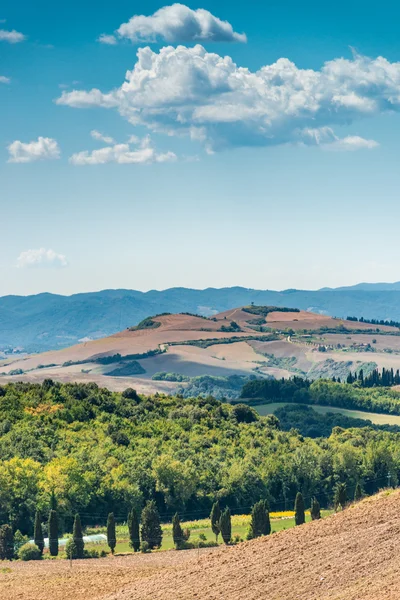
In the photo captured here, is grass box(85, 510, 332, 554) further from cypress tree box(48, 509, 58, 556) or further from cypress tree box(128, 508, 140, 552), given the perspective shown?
cypress tree box(48, 509, 58, 556)

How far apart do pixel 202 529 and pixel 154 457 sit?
1077 inches

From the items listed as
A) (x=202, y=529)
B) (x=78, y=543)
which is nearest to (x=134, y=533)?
(x=78, y=543)

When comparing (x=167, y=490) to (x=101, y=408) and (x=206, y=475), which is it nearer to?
(x=206, y=475)

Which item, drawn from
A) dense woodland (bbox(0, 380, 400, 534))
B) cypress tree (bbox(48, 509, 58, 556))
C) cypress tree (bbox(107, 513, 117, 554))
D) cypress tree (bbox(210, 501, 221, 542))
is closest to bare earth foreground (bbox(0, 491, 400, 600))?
cypress tree (bbox(48, 509, 58, 556))

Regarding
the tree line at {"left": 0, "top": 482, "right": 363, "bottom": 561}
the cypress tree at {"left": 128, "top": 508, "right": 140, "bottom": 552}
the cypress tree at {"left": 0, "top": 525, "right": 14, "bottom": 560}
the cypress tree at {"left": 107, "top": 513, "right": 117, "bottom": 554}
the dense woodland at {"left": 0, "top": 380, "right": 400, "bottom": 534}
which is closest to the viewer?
the tree line at {"left": 0, "top": 482, "right": 363, "bottom": 561}

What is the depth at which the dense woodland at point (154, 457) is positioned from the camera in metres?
128

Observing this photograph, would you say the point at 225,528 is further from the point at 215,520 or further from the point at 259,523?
the point at 215,520

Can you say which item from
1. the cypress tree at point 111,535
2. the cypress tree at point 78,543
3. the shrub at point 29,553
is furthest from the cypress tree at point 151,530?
the shrub at point 29,553

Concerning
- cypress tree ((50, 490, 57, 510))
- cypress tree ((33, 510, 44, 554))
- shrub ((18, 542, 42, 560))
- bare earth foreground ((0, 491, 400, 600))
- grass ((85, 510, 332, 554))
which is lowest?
grass ((85, 510, 332, 554))

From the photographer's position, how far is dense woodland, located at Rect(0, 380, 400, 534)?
128000 mm

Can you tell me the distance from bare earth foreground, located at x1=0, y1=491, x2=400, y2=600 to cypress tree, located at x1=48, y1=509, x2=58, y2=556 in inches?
743

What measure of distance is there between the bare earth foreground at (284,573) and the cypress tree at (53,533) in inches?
743

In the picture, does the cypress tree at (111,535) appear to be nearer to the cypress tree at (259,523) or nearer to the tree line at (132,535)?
the tree line at (132,535)

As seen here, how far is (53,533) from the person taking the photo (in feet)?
358
